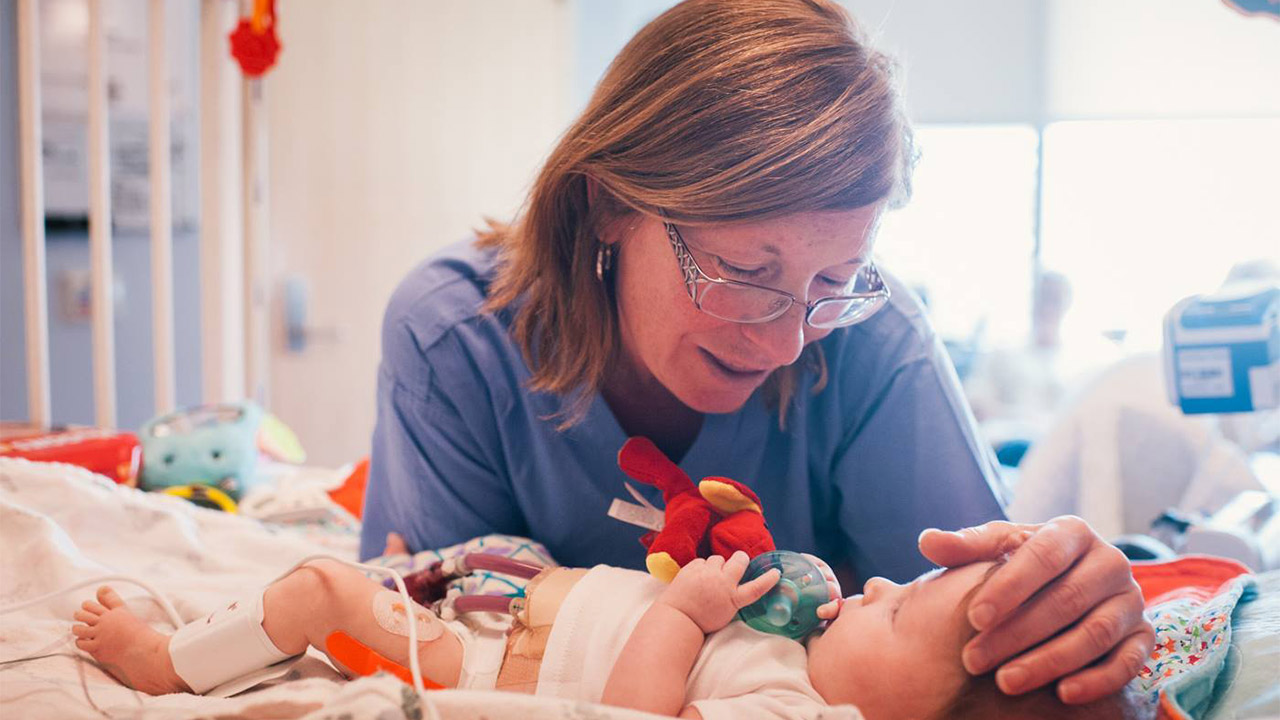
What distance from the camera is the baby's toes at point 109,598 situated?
3.27 ft

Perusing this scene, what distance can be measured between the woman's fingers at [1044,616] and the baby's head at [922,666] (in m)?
0.02

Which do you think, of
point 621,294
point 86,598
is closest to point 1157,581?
point 621,294

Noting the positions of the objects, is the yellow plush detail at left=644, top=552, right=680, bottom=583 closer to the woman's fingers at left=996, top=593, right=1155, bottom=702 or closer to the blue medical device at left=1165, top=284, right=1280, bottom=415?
the woman's fingers at left=996, top=593, right=1155, bottom=702

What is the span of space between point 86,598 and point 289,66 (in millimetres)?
2659

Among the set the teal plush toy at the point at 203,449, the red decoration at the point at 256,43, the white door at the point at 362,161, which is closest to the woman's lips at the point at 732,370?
the teal plush toy at the point at 203,449

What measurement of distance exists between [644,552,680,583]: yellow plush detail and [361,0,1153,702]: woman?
0.23 m

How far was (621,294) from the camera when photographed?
1.17 meters

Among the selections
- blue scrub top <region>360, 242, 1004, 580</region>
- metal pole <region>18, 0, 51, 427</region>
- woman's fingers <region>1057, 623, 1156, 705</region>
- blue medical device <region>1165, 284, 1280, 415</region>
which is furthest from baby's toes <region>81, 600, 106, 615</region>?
blue medical device <region>1165, 284, 1280, 415</region>

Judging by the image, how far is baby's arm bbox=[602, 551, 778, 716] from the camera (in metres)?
0.83

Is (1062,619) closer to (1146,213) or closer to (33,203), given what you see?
(33,203)

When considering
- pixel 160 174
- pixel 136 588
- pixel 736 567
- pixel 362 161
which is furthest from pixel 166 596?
pixel 362 161

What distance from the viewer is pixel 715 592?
2.88 feet

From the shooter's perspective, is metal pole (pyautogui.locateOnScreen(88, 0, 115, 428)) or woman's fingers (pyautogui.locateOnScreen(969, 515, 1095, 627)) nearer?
woman's fingers (pyautogui.locateOnScreen(969, 515, 1095, 627))

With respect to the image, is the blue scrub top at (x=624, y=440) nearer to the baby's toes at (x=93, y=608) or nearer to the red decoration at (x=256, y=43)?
the baby's toes at (x=93, y=608)
